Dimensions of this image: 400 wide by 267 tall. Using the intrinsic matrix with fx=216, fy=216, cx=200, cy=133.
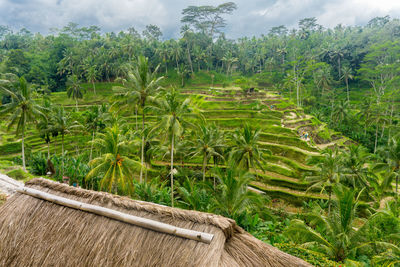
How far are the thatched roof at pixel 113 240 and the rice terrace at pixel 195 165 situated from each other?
18 millimetres

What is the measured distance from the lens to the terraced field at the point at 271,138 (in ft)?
64.8

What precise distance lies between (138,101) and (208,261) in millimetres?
13188

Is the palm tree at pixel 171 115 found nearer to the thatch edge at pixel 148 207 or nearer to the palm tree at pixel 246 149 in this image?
the palm tree at pixel 246 149

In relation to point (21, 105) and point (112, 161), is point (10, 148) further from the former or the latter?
point (112, 161)

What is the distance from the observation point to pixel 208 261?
2545 millimetres

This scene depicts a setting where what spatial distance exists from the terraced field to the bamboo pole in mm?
15120

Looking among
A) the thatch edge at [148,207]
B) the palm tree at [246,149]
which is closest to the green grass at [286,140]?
the palm tree at [246,149]

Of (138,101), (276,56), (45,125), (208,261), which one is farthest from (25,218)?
(276,56)

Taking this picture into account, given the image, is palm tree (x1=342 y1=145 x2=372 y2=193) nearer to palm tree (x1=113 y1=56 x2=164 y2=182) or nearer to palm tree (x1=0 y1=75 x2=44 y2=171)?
palm tree (x1=113 y1=56 x2=164 y2=182)

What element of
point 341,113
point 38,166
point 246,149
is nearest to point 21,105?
point 38,166

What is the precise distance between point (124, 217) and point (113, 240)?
0.34 m

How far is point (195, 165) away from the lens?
22.8 metres

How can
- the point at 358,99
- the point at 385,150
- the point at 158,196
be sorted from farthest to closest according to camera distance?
the point at 358,99, the point at 385,150, the point at 158,196

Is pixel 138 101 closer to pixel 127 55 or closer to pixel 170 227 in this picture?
pixel 170 227
